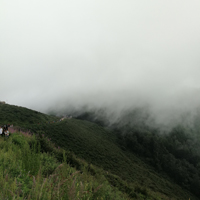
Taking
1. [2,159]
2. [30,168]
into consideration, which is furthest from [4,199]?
[2,159]

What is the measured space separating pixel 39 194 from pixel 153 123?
196 metres

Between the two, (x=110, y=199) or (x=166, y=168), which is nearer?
(x=110, y=199)

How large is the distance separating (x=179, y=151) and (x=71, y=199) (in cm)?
14361

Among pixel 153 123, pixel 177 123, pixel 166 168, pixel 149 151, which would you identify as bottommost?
pixel 166 168

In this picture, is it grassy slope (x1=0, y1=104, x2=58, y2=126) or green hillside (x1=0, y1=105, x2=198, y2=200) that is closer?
green hillside (x1=0, y1=105, x2=198, y2=200)

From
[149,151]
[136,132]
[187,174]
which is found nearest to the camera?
[187,174]

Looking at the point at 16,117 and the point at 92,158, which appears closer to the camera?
the point at 92,158

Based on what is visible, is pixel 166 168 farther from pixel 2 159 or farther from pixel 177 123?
pixel 177 123

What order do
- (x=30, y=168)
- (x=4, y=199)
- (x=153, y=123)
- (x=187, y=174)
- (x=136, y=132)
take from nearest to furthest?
(x=4, y=199), (x=30, y=168), (x=187, y=174), (x=136, y=132), (x=153, y=123)

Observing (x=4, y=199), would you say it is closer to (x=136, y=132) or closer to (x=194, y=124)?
(x=136, y=132)

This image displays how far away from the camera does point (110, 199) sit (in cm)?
374

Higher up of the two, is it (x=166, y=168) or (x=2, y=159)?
(x=2, y=159)

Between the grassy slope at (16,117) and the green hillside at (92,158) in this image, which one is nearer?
the green hillside at (92,158)

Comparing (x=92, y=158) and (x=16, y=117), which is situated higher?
(x=16, y=117)
